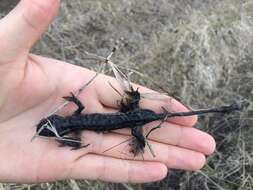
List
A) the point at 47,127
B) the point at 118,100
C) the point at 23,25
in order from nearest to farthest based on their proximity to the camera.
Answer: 1. the point at 23,25
2. the point at 47,127
3. the point at 118,100

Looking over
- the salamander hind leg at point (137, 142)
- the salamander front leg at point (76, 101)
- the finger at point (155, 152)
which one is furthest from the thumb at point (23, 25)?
the salamander hind leg at point (137, 142)

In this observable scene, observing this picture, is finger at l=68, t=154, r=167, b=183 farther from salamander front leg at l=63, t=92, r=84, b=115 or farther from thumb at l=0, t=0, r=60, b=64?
thumb at l=0, t=0, r=60, b=64

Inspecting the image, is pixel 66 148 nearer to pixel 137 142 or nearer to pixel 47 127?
pixel 47 127

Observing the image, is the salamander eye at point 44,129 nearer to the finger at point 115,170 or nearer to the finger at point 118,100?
the finger at point 115,170

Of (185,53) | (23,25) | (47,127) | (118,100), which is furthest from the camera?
Answer: (185,53)

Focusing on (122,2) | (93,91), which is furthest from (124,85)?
(122,2)

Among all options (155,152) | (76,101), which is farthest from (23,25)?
(155,152)

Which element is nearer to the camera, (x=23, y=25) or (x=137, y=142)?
(x=23, y=25)
